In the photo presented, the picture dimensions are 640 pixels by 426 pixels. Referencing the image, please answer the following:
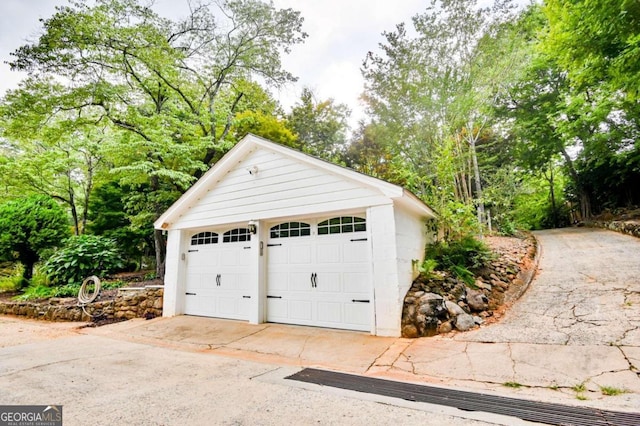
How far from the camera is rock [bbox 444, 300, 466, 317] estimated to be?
4.51m

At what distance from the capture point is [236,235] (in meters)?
6.80

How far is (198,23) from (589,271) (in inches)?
Result: 576

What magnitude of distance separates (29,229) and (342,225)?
38.3 ft

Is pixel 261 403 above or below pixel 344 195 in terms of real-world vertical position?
below

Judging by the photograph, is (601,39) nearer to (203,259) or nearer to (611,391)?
(611,391)

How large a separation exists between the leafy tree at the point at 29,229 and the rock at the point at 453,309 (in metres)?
13.1

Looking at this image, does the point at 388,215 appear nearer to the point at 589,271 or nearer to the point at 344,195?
the point at 344,195

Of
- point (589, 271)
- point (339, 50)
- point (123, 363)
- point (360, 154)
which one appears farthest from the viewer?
point (360, 154)

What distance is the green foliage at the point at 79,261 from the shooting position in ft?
30.3

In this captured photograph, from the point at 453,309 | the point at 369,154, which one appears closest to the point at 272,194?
the point at 453,309

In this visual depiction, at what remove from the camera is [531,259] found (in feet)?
25.1

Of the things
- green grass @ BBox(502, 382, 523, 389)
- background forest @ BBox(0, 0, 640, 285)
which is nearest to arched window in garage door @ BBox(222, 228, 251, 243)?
background forest @ BBox(0, 0, 640, 285)

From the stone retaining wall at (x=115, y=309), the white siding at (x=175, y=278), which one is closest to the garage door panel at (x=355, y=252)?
the white siding at (x=175, y=278)

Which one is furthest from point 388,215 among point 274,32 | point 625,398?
point 274,32
